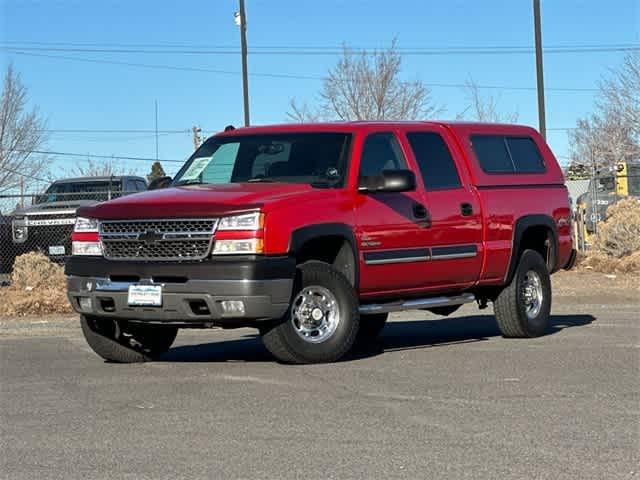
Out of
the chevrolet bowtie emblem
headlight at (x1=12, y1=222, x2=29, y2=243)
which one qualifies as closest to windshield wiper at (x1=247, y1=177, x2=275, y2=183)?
the chevrolet bowtie emblem

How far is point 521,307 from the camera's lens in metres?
12.0

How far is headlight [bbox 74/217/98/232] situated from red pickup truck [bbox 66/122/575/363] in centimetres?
2

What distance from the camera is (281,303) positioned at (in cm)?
935

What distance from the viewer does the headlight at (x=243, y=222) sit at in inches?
366

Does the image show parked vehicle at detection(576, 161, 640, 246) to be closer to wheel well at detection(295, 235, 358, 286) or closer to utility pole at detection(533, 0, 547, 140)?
utility pole at detection(533, 0, 547, 140)

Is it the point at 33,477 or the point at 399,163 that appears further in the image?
the point at 399,163

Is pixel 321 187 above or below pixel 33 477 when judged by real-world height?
above

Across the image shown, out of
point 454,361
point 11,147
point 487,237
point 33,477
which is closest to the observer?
point 33,477

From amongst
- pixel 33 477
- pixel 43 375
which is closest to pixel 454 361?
pixel 43 375

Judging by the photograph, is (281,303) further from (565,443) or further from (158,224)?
(565,443)

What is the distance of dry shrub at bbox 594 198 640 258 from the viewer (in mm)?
22406

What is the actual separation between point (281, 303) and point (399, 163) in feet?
7.29

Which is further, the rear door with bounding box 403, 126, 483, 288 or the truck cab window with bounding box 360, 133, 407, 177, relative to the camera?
the rear door with bounding box 403, 126, 483, 288

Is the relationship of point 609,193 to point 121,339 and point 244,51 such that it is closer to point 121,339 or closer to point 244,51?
point 244,51
